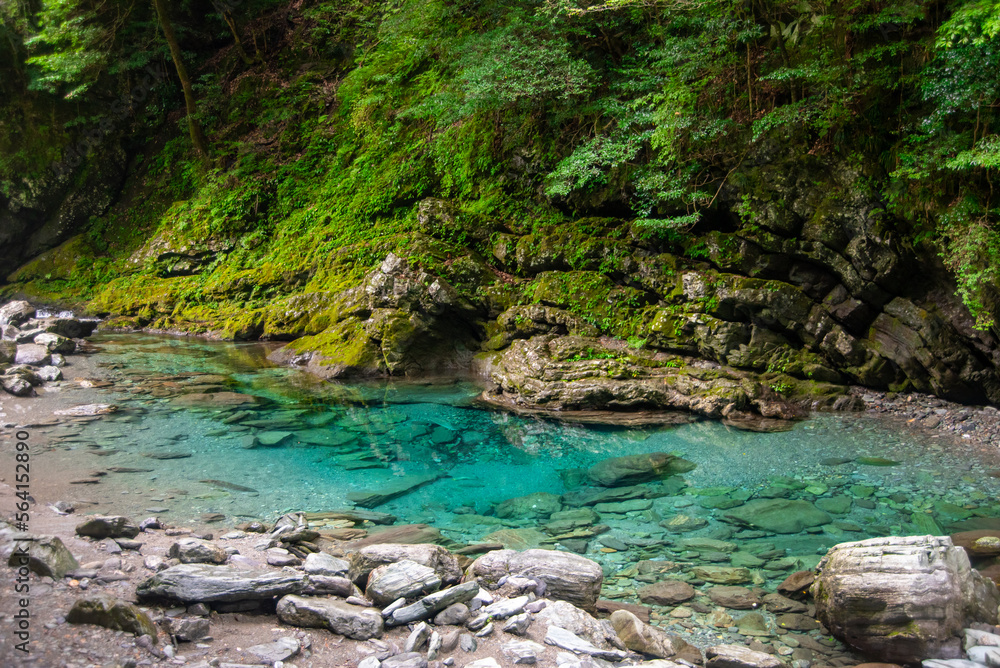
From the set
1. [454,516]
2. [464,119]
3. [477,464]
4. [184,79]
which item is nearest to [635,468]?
[477,464]

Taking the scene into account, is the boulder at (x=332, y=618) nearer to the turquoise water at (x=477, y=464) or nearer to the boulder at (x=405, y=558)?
the boulder at (x=405, y=558)

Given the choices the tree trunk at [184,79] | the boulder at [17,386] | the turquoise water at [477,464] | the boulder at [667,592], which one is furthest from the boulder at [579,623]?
the tree trunk at [184,79]

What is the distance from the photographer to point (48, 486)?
5.47m

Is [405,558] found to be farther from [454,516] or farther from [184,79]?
[184,79]

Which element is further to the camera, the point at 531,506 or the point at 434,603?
the point at 531,506

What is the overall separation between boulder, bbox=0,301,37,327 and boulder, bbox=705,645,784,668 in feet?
51.3

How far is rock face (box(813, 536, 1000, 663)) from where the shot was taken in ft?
11.1

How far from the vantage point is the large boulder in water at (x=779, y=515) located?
5.09 metres

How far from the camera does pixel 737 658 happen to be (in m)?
3.33

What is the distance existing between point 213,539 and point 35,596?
1.60 metres

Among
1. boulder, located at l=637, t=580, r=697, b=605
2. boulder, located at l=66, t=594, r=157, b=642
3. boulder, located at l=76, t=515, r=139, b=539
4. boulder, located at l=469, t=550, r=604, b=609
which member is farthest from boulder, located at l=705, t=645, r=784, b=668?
boulder, located at l=76, t=515, r=139, b=539

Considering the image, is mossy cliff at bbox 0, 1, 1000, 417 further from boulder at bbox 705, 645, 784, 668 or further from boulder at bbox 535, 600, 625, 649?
boulder at bbox 535, 600, 625, 649

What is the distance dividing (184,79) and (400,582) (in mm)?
18569

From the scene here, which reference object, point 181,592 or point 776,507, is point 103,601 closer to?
point 181,592
